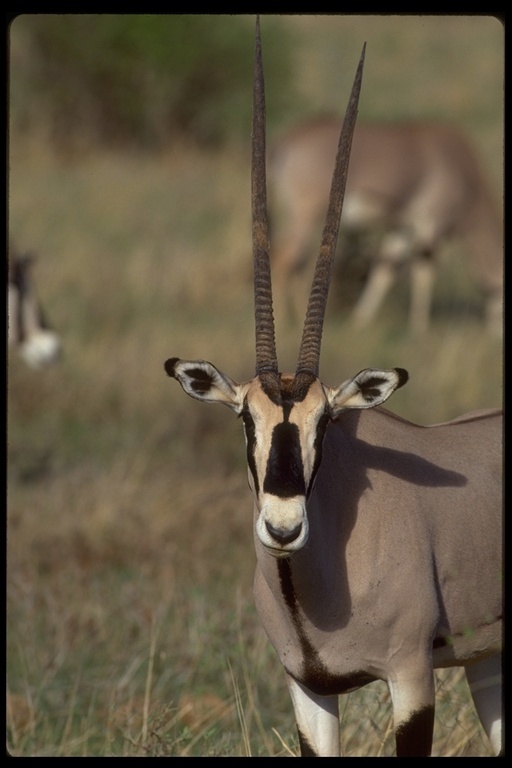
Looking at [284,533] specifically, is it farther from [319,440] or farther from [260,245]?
[260,245]

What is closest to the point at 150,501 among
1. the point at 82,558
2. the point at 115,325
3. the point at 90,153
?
the point at 82,558

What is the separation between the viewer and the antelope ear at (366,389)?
3328 mm

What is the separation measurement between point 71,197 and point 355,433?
13374 millimetres

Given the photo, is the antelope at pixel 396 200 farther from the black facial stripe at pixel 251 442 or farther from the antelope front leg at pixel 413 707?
the black facial stripe at pixel 251 442

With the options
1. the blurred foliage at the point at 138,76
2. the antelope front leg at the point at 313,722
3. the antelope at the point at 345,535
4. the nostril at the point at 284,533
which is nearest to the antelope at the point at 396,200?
the blurred foliage at the point at 138,76

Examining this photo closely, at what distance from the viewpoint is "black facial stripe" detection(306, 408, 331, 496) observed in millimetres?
3211

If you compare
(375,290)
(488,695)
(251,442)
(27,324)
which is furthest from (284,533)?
(375,290)

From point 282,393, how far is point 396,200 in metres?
12.5

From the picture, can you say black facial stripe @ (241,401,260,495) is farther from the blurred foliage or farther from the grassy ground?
the blurred foliage

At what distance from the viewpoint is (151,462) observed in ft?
30.5

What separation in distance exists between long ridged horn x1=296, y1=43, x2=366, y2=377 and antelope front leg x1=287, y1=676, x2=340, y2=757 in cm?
91

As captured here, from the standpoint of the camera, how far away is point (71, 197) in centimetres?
1662

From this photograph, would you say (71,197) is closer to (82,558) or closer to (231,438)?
(231,438)
